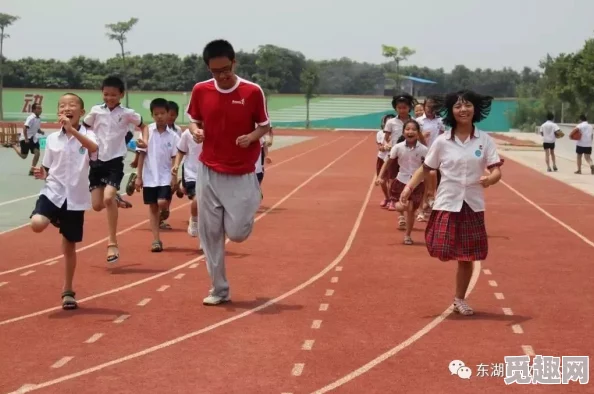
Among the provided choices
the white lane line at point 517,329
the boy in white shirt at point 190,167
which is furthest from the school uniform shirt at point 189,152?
the white lane line at point 517,329

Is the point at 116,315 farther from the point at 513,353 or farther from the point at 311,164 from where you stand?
the point at 311,164

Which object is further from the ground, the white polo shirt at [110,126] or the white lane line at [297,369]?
the white polo shirt at [110,126]

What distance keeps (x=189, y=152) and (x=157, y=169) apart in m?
0.42

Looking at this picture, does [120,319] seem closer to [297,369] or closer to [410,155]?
[297,369]

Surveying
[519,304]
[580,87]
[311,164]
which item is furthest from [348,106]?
[519,304]

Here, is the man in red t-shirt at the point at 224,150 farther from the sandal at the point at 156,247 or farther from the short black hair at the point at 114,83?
the sandal at the point at 156,247

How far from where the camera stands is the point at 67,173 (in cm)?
763

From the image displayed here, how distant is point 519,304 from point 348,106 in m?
86.0

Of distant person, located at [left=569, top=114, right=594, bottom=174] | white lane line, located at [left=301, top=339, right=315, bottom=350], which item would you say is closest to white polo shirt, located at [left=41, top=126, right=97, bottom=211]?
white lane line, located at [left=301, top=339, right=315, bottom=350]

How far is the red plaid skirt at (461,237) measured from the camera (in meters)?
7.32

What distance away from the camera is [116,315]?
7285 mm

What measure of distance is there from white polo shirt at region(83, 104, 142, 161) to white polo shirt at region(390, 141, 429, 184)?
11.9 ft

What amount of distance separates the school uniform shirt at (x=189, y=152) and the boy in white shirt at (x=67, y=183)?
9.39 ft

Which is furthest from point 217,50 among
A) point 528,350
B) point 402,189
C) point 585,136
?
point 585,136
